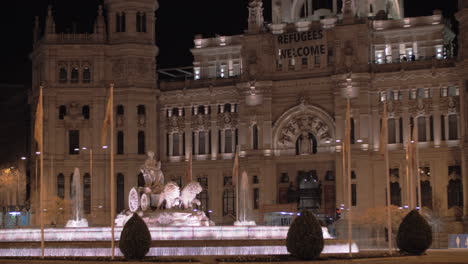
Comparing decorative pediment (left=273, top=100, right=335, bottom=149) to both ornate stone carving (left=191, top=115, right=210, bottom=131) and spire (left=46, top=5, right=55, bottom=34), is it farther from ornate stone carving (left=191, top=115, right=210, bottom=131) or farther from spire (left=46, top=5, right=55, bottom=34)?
spire (left=46, top=5, right=55, bottom=34)

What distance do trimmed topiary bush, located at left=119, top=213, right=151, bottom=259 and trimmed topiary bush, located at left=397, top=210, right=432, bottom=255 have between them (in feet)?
48.3

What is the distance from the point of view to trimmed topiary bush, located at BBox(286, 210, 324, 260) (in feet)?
158

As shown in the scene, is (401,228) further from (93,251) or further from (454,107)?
(454,107)

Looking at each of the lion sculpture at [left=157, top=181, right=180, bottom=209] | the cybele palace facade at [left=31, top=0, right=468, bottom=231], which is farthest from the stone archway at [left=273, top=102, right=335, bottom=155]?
the lion sculpture at [left=157, top=181, right=180, bottom=209]

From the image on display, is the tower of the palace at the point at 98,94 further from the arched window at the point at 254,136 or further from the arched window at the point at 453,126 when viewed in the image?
the arched window at the point at 453,126

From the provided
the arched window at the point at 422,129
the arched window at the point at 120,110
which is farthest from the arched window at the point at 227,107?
the arched window at the point at 422,129

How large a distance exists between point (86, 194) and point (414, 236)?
64.4m

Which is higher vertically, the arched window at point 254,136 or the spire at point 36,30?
Result: the spire at point 36,30

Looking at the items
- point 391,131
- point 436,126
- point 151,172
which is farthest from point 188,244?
point 391,131

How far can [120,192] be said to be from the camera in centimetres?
11088

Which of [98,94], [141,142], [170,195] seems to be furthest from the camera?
[141,142]

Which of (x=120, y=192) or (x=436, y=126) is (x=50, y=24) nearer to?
(x=120, y=192)

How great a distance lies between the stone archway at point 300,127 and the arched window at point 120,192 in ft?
60.3

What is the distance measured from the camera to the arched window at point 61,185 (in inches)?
4375
